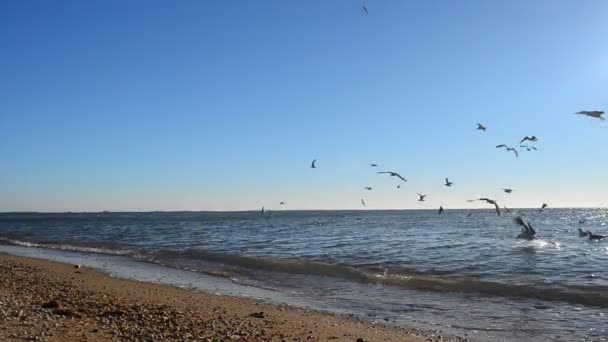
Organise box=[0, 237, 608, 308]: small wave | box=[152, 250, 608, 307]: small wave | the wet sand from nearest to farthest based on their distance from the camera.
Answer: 1. the wet sand
2. box=[152, 250, 608, 307]: small wave
3. box=[0, 237, 608, 308]: small wave

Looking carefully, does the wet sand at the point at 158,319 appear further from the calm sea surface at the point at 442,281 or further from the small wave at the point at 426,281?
the small wave at the point at 426,281

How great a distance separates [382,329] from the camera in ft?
36.7

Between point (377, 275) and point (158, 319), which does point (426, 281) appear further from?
point (158, 319)

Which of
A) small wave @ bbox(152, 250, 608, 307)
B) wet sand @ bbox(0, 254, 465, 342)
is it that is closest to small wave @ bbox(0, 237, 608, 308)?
small wave @ bbox(152, 250, 608, 307)

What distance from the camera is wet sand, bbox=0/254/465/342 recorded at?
9312 mm

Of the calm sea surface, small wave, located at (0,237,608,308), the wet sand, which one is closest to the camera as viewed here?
the wet sand

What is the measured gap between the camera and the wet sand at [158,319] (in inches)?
367

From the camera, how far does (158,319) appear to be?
10.6 metres

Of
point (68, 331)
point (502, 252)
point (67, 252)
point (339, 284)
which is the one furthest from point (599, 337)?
point (67, 252)

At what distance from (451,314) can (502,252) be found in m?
16.9

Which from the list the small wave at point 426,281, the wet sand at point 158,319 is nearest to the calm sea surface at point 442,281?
the small wave at point 426,281

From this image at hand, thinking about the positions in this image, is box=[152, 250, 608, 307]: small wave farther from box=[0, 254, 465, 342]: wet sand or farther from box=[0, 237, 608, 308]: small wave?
box=[0, 254, 465, 342]: wet sand

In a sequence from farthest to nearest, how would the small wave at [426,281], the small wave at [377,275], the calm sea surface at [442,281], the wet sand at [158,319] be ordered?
1. the small wave at [377,275]
2. the small wave at [426,281]
3. the calm sea surface at [442,281]
4. the wet sand at [158,319]

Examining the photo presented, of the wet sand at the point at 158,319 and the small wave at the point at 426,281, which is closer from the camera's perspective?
the wet sand at the point at 158,319
